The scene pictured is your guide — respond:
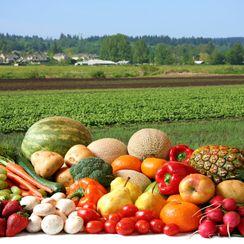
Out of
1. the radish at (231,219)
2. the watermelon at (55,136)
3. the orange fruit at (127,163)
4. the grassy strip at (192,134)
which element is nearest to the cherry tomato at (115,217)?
the radish at (231,219)

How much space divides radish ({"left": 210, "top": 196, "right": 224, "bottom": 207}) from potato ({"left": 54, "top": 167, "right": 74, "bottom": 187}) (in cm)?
156

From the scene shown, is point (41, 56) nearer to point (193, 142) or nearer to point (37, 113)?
point (37, 113)

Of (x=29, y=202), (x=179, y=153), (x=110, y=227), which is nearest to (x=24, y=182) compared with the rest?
(x=29, y=202)

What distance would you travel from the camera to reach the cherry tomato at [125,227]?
4355mm

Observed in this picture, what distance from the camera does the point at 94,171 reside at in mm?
5375

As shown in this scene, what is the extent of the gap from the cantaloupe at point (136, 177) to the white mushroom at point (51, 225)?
1.18 meters

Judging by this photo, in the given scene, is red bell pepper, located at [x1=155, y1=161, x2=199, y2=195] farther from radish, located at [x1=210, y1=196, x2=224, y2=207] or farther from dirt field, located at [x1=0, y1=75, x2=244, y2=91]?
dirt field, located at [x1=0, y1=75, x2=244, y2=91]

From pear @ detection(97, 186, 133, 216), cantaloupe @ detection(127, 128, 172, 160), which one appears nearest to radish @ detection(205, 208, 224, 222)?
pear @ detection(97, 186, 133, 216)

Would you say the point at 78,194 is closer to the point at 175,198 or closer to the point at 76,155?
the point at 175,198

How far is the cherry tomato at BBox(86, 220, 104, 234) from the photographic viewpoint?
441cm

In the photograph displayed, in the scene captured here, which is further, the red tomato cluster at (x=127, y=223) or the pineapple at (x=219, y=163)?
the pineapple at (x=219, y=163)

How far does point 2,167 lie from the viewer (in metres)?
5.92

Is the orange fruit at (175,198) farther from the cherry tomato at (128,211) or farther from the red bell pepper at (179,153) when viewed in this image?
the red bell pepper at (179,153)

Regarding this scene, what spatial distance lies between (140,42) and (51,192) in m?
168
